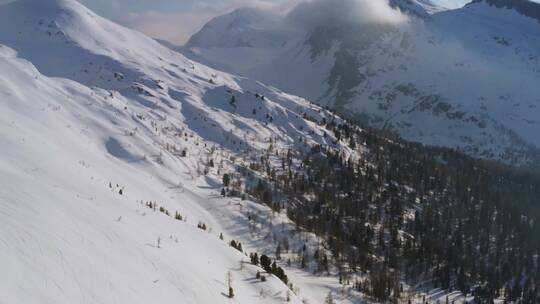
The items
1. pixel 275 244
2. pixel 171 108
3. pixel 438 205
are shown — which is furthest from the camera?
pixel 438 205

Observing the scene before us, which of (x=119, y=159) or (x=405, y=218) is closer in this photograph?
(x=119, y=159)

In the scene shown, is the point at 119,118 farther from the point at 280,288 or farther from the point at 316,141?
the point at 316,141

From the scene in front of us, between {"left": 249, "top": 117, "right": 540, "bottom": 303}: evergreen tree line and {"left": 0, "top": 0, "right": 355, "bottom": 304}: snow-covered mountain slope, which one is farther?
{"left": 249, "top": 117, "right": 540, "bottom": 303}: evergreen tree line

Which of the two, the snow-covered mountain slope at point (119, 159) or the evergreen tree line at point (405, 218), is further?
the evergreen tree line at point (405, 218)

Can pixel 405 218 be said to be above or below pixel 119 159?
below

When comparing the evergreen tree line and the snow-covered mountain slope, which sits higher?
the snow-covered mountain slope

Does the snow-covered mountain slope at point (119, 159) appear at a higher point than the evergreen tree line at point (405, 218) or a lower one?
higher

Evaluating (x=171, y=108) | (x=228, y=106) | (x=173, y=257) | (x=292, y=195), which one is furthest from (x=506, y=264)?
(x=173, y=257)

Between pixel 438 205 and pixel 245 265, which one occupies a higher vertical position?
pixel 245 265
